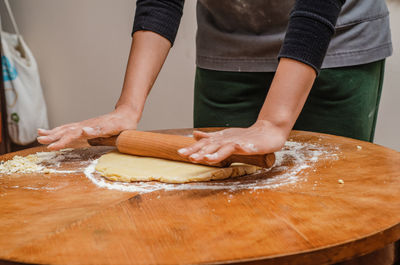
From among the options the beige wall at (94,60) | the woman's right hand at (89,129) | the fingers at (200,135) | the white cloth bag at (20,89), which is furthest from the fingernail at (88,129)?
the white cloth bag at (20,89)

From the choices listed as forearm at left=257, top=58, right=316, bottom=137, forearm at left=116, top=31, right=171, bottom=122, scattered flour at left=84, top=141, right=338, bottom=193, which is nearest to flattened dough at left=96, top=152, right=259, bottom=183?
scattered flour at left=84, top=141, right=338, bottom=193

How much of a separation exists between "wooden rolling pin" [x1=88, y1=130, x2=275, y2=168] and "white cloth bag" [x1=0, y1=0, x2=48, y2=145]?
183 cm

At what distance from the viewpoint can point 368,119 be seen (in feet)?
4.02

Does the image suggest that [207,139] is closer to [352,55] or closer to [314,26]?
[314,26]

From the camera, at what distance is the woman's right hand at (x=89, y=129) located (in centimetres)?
96

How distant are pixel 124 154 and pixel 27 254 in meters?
0.51

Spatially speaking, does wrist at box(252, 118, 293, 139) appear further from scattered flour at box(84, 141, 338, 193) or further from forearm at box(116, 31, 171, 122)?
forearm at box(116, 31, 171, 122)

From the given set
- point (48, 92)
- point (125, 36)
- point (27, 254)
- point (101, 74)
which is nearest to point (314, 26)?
point (27, 254)

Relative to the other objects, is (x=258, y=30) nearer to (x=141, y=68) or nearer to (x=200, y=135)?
(x=141, y=68)

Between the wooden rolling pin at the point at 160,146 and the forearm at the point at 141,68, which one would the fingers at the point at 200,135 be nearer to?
the wooden rolling pin at the point at 160,146

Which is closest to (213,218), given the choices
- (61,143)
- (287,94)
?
(287,94)

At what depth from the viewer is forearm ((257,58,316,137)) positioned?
87 cm

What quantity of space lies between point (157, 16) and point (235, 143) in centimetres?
62

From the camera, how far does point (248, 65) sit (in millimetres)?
1256
